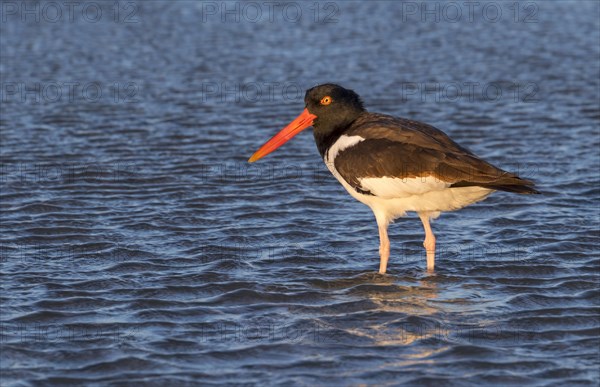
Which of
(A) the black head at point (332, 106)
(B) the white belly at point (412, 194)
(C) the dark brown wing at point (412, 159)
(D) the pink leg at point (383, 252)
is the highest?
(A) the black head at point (332, 106)

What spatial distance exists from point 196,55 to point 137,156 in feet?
22.1

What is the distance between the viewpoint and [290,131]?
973 cm

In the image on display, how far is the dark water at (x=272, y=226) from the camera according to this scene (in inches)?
269

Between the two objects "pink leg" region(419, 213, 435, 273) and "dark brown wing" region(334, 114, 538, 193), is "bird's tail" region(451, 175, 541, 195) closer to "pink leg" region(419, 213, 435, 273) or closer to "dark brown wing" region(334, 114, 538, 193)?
"dark brown wing" region(334, 114, 538, 193)

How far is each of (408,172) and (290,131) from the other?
1.59m

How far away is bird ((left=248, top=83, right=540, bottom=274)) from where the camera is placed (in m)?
8.34

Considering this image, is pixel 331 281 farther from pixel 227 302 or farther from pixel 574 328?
pixel 574 328

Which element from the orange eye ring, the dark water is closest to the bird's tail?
the dark water

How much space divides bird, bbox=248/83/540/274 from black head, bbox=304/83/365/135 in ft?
0.40

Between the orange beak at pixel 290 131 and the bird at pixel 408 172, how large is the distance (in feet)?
1.30

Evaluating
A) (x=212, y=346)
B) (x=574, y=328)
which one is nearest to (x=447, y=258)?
(x=574, y=328)

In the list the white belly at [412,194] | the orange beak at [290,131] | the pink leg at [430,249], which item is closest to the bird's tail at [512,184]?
the white belly at [412,194]

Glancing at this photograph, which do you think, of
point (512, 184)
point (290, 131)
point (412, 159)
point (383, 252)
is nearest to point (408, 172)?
point (412, 159)

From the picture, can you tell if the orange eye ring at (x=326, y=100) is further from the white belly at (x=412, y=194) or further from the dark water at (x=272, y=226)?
the dark water at (x=272, y=226)
